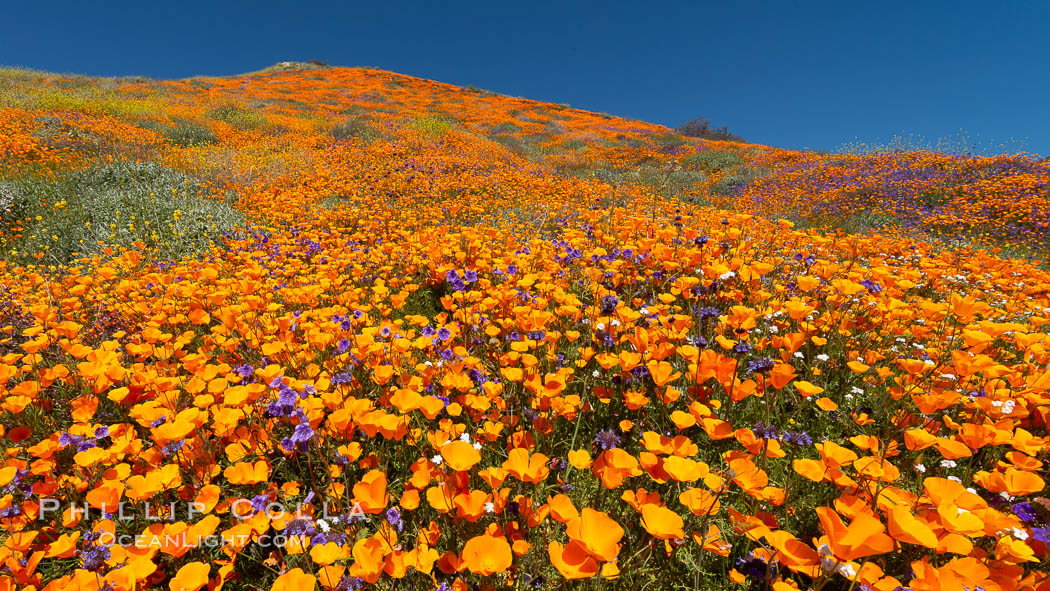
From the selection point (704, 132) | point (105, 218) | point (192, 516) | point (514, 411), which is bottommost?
point (192, 516)

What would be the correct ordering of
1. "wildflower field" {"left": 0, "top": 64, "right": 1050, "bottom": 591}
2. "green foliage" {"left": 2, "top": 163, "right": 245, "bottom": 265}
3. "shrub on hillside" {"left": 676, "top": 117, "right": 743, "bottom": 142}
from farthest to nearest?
"shrub on hillside" {"left": 676, "top": 117, "right": 743, "bottom": 142}
"green foliage" {"left": 2, "top": 163, "right": 245, "bottom": 265}
"wildflower field" {"left": 0, "top": 64, "right": 1050, "bottom": 591}

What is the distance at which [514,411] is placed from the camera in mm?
2283


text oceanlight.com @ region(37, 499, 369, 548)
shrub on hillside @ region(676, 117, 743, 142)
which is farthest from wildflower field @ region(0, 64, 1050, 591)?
shrub on hillside @ region(676, 117, 743, 142)

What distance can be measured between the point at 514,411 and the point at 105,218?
8.47 meters

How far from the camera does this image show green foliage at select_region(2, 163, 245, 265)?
6164mm

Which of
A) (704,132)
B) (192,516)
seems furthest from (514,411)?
(704,132)

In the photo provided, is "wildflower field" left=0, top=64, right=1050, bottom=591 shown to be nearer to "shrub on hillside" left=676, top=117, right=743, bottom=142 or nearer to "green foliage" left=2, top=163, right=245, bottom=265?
"green foliage" left=2, top=163, right=245, bottom=265

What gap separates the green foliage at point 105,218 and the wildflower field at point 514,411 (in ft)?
0.24

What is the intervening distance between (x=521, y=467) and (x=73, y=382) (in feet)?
10.6

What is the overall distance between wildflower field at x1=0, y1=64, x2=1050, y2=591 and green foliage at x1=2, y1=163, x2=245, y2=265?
7cm

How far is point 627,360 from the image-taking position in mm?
1884

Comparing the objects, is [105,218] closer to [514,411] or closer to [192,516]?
[192,516]

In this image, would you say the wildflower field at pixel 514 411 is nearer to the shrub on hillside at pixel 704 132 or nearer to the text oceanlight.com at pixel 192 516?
the text oceanlight.com at pixel 192 516

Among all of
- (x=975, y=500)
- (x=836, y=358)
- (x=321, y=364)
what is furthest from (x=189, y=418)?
(x=836, y=358)
